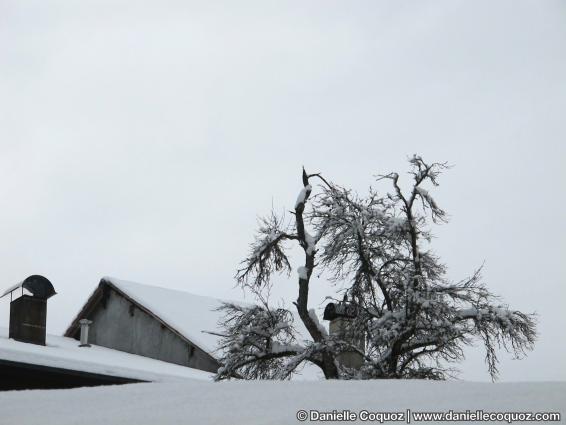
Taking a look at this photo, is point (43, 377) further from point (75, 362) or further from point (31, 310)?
point (31, 310)

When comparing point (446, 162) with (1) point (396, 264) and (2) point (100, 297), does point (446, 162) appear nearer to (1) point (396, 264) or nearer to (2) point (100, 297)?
(1) point (396, 264)

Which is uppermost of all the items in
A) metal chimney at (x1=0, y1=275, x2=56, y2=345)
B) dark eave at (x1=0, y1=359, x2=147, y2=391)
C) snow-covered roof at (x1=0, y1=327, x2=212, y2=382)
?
metal chimney at (x1=0, y1=275, x2=56, y2=345)

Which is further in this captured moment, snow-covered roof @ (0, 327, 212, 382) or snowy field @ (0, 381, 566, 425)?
snow-covered roof @ (0, 327, 212, 382)

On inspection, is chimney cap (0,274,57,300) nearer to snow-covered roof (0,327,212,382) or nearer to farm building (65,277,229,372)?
snow-covered roof (0,327,212,382)

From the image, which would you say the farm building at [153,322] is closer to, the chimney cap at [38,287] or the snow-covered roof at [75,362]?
the snow-covered roof at [75,362]

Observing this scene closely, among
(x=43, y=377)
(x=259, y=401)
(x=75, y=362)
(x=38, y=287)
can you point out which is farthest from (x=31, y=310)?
(x=259, y=401)

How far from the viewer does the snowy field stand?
5.77 m

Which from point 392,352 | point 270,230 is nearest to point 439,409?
point 392,352

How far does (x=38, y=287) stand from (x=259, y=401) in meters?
14.6

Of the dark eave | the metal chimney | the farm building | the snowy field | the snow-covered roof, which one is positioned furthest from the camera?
the farm building

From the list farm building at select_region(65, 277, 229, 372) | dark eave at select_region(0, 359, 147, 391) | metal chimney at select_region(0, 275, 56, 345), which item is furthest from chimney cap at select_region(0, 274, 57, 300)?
dark eave at select_region(0, 359, 147, 391)

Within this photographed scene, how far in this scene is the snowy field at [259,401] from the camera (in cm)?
577

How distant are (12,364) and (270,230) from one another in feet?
21.3

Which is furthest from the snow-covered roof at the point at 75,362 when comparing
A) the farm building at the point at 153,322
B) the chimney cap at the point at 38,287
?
the farm building at the point at 153,322
